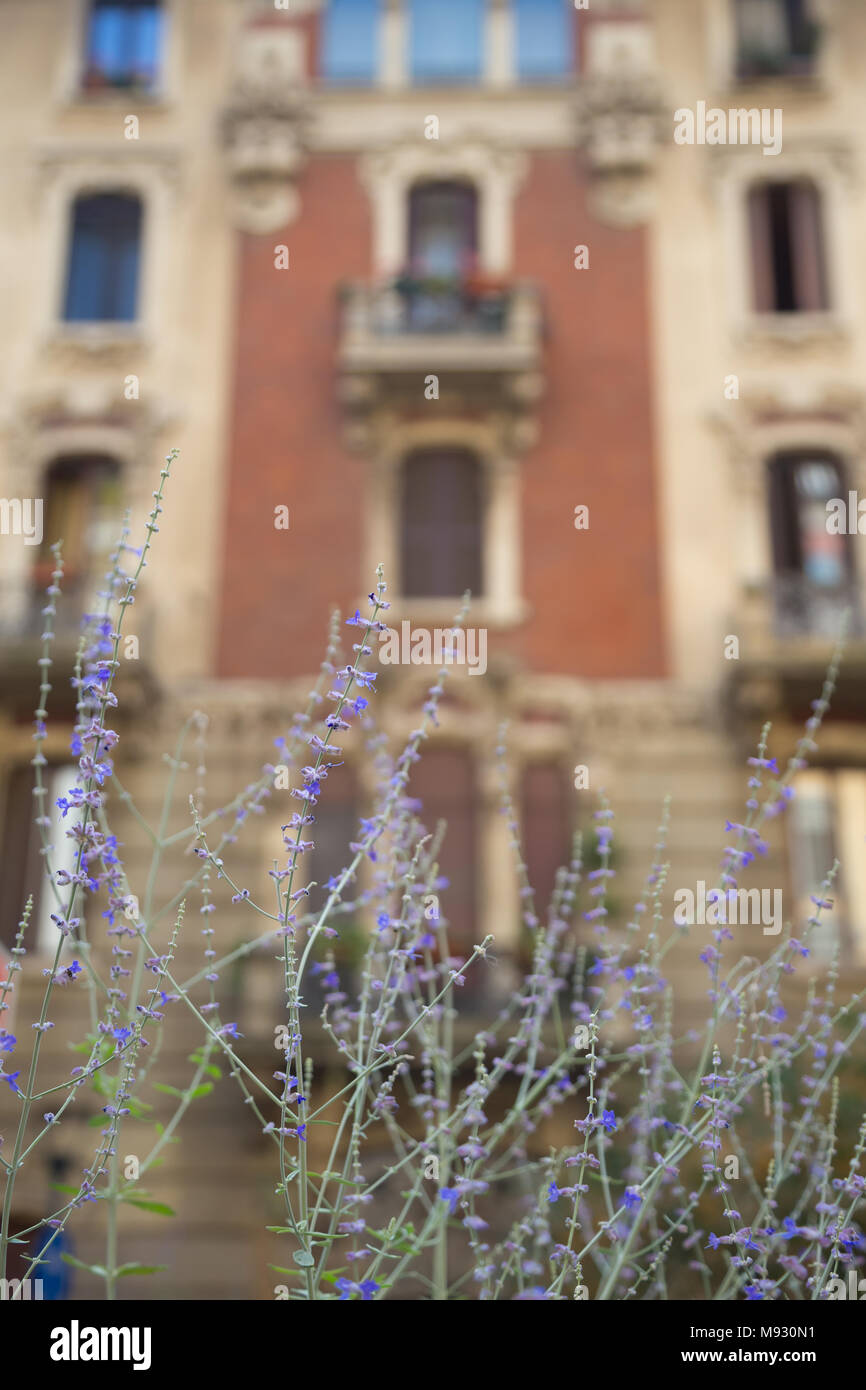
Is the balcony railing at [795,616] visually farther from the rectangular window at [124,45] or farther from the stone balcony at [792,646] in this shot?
the rectangular window at [124,45]

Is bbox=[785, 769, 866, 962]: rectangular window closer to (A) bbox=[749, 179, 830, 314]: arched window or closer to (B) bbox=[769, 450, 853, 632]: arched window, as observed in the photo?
(B) bbox=[769, 450, 853, 632]: arched window

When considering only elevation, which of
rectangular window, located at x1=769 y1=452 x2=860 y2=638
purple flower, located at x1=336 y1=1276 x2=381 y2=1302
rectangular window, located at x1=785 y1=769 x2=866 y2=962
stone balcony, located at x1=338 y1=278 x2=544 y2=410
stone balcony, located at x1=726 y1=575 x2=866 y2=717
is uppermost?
stone balcony, located at x1=338 y1=278 x2=544 y2=410

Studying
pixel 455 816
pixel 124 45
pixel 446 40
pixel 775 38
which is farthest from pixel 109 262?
pixel 775 38

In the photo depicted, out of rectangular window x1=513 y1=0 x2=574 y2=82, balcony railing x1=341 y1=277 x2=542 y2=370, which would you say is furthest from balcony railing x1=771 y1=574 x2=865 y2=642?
rectangular window x1=513 y1=0 x2=574 y2=82

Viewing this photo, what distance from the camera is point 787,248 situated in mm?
16469

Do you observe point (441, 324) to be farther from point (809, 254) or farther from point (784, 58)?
point (784, 58)

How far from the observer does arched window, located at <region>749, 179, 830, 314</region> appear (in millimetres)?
16281

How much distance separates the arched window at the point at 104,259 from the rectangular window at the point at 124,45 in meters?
1.62

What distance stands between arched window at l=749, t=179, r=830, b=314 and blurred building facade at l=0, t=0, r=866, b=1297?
4 centimetres

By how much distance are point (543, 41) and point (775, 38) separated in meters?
2.84
